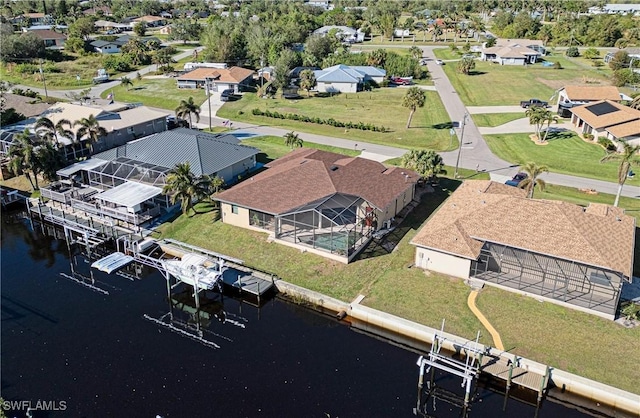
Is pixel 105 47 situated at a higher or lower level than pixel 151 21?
lower

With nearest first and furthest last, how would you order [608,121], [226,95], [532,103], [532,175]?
1. [532,175]
2. [608,121]
3. [532,103]
4. [226,95]

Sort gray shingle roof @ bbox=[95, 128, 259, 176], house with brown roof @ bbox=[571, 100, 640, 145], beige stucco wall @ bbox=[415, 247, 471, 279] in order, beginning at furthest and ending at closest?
1. house with brown roof @ bbox=[571, 100, 640, 145]
2. gray shingle roof @ bbox=[95, 128, 259, 176]
3. beige stucco wall @ bbox=[415, 247, 471, 279]

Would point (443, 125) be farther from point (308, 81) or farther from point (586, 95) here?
point (308, 81)

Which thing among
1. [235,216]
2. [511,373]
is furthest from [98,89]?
[511,373]

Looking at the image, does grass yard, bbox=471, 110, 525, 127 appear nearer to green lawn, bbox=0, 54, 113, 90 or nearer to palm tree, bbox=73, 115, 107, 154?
palm tree, bbox=73, 115, 107, 154

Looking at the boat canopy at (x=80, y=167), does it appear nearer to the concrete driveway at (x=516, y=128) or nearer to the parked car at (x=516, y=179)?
the parked car at (x=516, y=179)

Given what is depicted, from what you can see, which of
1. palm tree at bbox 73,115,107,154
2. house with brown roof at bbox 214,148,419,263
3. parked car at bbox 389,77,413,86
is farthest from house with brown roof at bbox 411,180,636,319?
parked car at bbox 389,77,413,86

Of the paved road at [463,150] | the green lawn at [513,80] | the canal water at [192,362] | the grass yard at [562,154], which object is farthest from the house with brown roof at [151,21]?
the canal water at [192,362]
